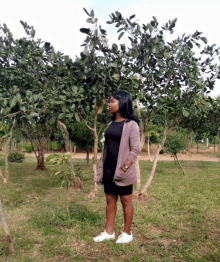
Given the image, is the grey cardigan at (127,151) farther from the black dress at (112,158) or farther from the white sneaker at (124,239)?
the white sneaker at (124,239)

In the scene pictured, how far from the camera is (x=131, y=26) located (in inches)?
211

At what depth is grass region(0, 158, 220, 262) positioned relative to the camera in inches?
127

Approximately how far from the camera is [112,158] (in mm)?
3432

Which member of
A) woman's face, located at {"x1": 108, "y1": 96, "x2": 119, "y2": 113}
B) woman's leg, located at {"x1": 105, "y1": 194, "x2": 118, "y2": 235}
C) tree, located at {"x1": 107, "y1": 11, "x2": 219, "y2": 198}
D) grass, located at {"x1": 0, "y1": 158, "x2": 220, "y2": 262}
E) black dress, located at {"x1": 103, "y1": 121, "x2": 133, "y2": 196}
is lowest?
grass, located at {"x1": 0, "y1": 158, "x2": 220, "y2": 262}

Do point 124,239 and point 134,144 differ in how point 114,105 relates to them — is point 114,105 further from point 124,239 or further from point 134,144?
point 124,239

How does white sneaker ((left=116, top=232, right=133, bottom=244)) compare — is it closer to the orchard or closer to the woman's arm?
the orchard

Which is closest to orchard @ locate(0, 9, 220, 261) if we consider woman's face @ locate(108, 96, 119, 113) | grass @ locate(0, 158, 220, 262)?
grass @ locate(0, 158, 220, 262)

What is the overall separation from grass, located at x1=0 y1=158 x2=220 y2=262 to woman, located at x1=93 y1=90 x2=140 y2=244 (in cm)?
34

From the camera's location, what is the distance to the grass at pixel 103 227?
323cm

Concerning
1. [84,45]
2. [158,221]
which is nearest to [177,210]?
[158,221]

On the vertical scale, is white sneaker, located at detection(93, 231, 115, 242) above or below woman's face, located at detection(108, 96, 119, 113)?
below

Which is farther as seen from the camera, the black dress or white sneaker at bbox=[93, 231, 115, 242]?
white sneaker at bbox=[93, 231, 115, 242]

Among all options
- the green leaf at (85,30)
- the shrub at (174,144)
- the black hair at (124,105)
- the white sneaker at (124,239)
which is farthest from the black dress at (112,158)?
the shrub at (174,144)

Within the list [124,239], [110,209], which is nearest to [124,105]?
[110,209]
